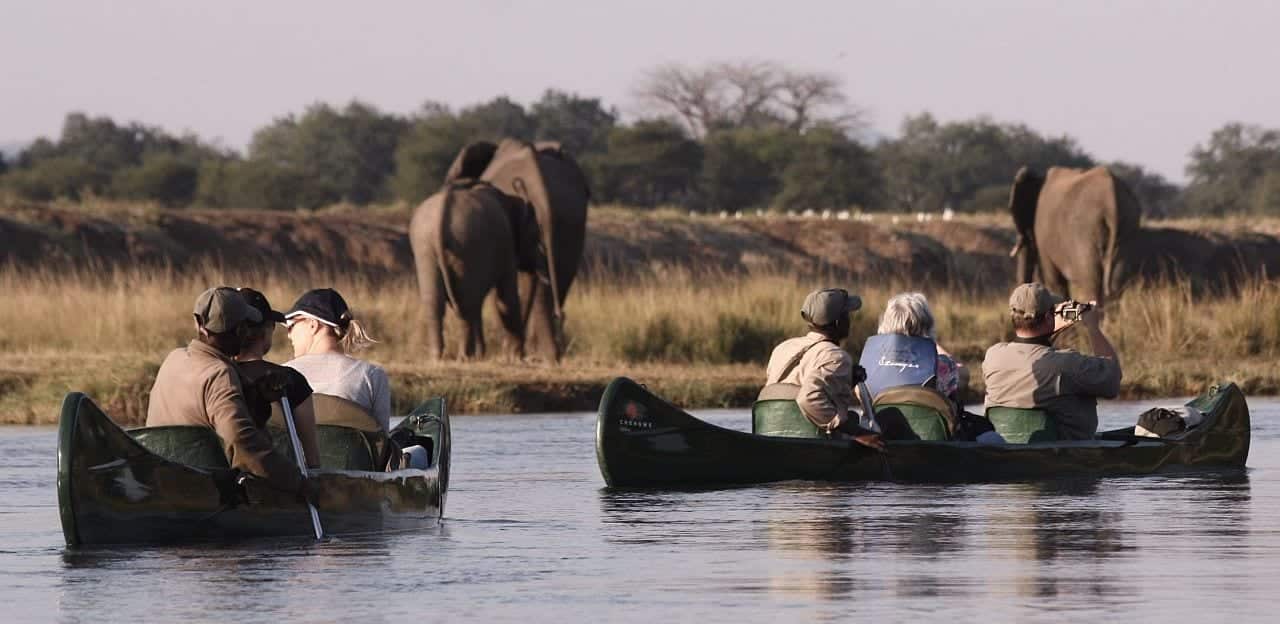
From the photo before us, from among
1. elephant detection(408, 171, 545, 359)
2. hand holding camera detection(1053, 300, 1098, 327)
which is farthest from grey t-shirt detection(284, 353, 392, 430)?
elephant detection(408, 171, 545, 359)

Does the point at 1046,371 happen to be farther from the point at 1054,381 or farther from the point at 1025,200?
the point at 1025,200

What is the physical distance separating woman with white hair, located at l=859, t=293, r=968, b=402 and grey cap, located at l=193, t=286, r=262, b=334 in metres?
4.91

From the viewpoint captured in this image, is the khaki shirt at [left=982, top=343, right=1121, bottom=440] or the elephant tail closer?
the khaki shirt at [left=982, top=343, right=1121, bottom=440]

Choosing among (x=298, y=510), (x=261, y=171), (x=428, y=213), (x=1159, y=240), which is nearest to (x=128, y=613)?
(x=298, y=510)

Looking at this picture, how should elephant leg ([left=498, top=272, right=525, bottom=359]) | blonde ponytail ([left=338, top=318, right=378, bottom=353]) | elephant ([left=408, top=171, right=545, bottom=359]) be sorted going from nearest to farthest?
blonde ponytail ([left=338, top=318, right=378, bottom=353]) → elephant ([left=408, top=171, right=545, bottom=359]) → elephant leg ([left=498, top=272, right=525, bottom=359])

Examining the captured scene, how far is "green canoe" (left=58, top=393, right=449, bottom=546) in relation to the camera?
11.5m

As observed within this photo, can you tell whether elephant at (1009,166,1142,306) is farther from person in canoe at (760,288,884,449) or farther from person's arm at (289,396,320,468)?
person's arm at (289,396,320,468)

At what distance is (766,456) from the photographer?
1551cm

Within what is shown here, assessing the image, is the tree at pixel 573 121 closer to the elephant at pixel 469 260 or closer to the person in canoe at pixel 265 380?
the elephant at pixel 469 260

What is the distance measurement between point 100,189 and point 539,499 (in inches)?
2231

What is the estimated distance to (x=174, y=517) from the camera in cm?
1198

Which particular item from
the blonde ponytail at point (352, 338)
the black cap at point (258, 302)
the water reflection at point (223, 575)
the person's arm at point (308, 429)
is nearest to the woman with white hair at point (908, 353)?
the blonde ponytail at point (352, 338)

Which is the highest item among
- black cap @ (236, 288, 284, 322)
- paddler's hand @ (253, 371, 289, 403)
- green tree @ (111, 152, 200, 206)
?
green tree @ (111, 152, 200, 206)

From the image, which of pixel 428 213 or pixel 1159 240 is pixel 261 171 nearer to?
pixel 1159 240
